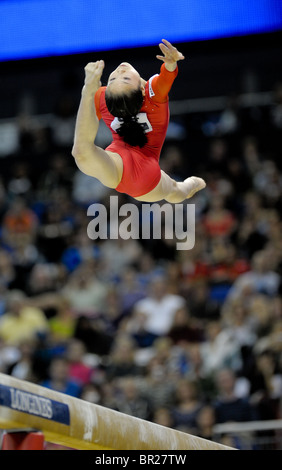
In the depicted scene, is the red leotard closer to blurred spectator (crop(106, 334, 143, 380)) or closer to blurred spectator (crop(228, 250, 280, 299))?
blurred spectator (crop(106, 334, 143, 380))

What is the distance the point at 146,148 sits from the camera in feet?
14.8

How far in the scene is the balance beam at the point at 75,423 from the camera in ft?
11.8

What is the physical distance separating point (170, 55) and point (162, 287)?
5275mm

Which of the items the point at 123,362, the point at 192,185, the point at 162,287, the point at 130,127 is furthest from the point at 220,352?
the point at 130,127

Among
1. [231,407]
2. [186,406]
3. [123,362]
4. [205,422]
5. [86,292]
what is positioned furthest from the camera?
[86,292]

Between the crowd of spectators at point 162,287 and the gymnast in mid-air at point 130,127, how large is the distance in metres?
3.33

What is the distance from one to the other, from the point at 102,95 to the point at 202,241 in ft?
17.4

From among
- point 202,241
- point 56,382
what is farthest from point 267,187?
point 56,382

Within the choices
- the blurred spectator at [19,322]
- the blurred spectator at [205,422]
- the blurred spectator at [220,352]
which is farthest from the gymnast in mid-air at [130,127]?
the blurred spectator at [19,322]

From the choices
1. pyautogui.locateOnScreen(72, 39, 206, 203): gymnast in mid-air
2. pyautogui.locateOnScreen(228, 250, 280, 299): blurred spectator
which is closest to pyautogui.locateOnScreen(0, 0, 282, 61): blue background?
pyautogui.locateOnScreen(72, 39, 206, 203): gymnast in mid-air

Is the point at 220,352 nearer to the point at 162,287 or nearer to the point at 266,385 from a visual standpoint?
the point at 266,385

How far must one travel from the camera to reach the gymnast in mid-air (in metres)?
3.91
